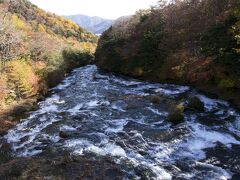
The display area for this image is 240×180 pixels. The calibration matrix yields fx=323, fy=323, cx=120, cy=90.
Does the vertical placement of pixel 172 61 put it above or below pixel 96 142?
above

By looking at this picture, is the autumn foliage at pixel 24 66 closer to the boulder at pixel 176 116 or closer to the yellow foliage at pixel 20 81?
the yellow foliage at pixel 20 81

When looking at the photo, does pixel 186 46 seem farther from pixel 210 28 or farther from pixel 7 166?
pixel 7 166

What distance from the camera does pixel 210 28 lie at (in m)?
32.8

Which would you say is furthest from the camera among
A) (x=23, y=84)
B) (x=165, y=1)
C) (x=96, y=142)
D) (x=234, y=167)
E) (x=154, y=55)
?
(x=165, y=1)

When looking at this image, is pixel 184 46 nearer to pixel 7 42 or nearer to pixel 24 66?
pixel 24 66

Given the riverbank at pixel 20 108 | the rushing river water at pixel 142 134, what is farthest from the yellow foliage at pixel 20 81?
the rushing river water at pixel 142 134

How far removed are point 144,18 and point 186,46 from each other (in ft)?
47.7

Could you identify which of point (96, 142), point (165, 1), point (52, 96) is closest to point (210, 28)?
point (165, 1)

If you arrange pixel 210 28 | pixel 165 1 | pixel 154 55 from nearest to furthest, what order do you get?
pixel 210 28 → pixel 154 55 → pixel 165 1

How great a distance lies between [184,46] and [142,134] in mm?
17591

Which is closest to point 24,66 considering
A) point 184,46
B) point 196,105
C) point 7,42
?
point 7,42

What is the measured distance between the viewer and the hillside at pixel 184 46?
1046 inches

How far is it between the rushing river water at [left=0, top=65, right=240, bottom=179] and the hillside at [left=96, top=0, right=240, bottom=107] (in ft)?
6.68

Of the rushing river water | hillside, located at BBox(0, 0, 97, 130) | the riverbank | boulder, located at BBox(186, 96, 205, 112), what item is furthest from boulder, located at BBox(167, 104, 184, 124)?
hillside, located at BBox(0, 0, 97, 130)
